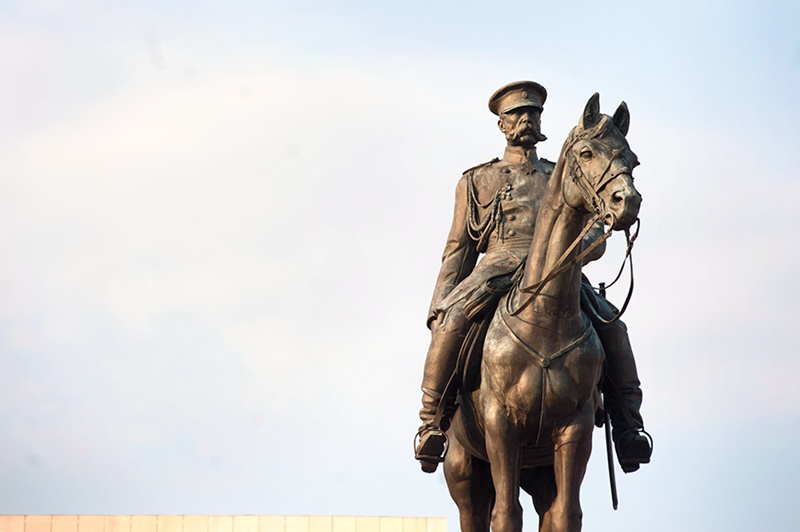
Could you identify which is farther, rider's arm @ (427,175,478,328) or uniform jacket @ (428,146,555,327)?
rider's arm @ (427,175,478,328)

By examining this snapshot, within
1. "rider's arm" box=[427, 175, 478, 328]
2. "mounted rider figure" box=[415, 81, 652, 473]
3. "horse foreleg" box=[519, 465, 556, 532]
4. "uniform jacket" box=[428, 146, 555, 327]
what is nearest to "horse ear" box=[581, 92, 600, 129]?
"mounted rider figure" box=[415, 81, 652, 473]

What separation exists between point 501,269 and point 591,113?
2.15 meters

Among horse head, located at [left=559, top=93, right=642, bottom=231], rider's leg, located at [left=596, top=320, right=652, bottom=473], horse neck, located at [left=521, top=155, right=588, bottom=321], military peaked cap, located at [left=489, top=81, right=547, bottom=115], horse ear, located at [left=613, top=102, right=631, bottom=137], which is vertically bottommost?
rider's leg, located at [left=596, top=320, right=652, bottom=473]

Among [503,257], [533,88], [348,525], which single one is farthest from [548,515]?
[348,525]

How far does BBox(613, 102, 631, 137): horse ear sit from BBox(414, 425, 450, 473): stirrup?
313 centimetres

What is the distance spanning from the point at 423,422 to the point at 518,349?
1436 millimetres

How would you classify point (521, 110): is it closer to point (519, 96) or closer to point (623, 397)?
point (519, 96)

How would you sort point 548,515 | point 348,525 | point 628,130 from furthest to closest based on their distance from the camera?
1. point 348,525
2. point 548,515
3. point 628,130

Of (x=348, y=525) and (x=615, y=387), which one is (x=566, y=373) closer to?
(x=615, y=387)

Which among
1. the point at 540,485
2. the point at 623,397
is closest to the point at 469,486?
the point at 540,485

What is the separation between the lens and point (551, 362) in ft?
61.2

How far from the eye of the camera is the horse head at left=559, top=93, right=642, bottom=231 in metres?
17.4

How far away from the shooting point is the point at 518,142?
20406 millimetres

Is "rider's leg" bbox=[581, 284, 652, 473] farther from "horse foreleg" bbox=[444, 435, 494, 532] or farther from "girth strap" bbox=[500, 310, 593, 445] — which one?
"horse foreleg" bbox=[444, 435, 494, 532]
